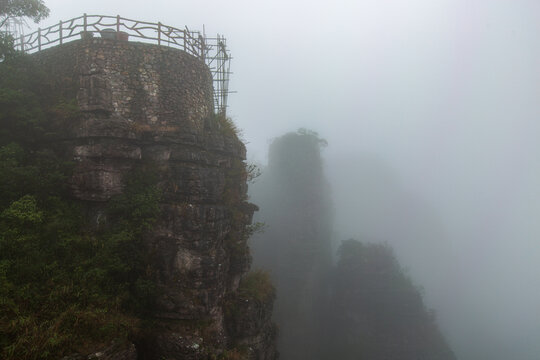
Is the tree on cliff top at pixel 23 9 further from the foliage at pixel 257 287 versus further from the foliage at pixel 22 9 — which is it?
the foliage at pixel 257 287

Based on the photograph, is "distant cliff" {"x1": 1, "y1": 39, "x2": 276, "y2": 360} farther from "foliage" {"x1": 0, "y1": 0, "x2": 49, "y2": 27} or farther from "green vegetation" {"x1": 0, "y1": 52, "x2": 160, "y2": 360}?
"foliage" {"x1": 0, "y1": 0, "x2": 49, "y2": 27}

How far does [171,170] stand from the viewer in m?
11.4

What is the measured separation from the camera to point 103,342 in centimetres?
737

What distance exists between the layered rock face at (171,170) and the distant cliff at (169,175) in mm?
38

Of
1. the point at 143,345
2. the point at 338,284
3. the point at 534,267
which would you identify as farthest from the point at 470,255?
the point at 143,345

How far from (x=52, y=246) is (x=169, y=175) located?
4358 mm

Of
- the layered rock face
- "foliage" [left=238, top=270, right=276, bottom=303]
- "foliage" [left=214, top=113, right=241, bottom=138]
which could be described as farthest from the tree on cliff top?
"foliage" [left=238, top=270, right=276, bottom=303]

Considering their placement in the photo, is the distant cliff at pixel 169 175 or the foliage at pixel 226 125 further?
the foliage at pixel 226 125

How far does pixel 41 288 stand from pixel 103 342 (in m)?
2.21

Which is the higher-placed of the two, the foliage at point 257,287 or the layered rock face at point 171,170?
the layered rock face at point 171,170

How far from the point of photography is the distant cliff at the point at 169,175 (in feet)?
33.7

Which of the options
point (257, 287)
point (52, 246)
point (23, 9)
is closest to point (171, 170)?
point (52, 246)

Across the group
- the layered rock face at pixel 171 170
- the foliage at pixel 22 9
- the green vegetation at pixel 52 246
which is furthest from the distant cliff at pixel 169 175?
the foliage at pixel 22 9

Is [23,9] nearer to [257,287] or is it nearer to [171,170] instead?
[171,170]
